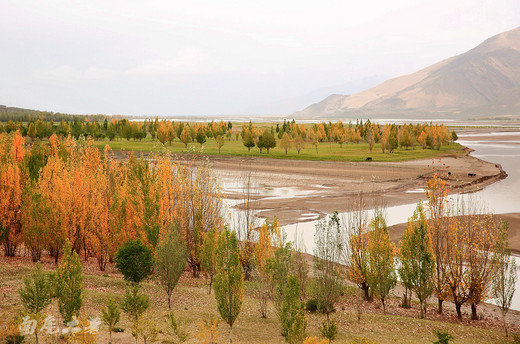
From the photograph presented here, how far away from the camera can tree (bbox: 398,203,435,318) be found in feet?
76.3

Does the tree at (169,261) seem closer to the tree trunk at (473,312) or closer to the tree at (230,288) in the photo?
the tree at (230,288)

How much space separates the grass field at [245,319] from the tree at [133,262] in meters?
1.07

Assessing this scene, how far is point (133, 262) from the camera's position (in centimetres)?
2264

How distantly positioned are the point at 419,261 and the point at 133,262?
1558 cm

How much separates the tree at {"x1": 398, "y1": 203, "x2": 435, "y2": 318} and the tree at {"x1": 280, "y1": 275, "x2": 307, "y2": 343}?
34.1ft

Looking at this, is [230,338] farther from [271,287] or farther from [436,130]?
→ [436,130]

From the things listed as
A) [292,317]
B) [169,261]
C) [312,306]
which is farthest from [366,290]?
[169,261]

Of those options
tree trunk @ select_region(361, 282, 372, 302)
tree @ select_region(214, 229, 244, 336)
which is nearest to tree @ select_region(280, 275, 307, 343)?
tree @ select_region(214, 229, 244, 336)

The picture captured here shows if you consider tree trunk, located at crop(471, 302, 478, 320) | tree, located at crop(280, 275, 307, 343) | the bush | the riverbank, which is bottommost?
tree trunk, located at crop(471, 302, 478, 320)

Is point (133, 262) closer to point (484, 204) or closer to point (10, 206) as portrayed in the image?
point (10, 206)

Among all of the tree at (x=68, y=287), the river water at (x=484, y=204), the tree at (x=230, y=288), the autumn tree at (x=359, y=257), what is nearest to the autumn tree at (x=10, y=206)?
the tree at (x=68, y=287)

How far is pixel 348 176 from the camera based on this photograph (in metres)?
70.8

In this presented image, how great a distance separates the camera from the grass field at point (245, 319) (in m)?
18.8

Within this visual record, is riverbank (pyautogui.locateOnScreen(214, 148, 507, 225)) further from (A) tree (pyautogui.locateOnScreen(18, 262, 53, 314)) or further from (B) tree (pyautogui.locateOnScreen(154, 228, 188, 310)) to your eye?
(A) tree (pyautogui.locateOnScreen(18, 262, 53, 314))
